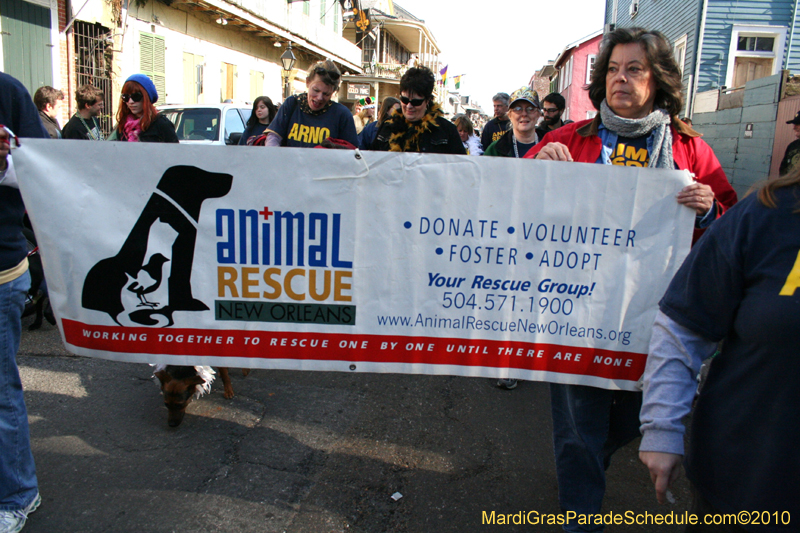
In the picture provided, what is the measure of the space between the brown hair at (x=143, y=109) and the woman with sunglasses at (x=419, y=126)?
1.73 m

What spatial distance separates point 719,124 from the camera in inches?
586

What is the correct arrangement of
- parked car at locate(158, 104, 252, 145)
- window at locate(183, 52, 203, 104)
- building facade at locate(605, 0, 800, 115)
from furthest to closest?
building facade at locate(605, 0, 800, 115) → window at locate(183, 52, 203, 104) → parked car at locate(158, 104, 252, 145)

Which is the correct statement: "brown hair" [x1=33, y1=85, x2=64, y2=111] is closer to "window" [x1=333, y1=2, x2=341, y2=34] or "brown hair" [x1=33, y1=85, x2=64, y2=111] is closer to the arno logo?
the arno logo

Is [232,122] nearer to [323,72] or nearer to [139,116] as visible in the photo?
[139,116]

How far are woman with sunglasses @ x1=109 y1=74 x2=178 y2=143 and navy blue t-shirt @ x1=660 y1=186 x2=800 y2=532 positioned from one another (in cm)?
388

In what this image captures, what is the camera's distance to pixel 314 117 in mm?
4301

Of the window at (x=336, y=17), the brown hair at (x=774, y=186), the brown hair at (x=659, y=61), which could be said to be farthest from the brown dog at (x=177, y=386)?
the window at (x=336, y=17)

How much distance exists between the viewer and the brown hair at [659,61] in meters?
2.34

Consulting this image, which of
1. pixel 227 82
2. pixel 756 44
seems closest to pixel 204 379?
pixel 227 82

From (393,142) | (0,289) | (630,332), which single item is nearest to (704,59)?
(393,142)

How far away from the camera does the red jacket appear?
92.6 inches

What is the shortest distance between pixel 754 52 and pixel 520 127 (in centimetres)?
1540

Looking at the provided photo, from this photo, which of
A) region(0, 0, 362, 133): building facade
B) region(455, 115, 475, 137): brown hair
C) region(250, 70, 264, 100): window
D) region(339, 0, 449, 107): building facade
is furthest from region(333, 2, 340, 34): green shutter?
region(455, 115, 475, 137): brown hair

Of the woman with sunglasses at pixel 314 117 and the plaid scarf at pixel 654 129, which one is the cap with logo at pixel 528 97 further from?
the plaid scarf at pixel 654 129
